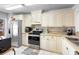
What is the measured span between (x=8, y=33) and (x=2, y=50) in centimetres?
25

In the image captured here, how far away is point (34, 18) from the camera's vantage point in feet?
5.17

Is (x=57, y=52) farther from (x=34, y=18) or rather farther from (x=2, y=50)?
(x=2, y=50)

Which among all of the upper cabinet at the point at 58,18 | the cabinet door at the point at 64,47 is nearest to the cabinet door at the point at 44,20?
the upper cabinet at the point at 58,18

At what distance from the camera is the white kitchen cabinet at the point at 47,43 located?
162cm

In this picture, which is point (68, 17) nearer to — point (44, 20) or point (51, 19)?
point (51, 19)

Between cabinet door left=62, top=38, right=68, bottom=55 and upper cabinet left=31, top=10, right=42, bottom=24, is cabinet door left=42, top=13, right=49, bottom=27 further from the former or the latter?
cabinet door left=62, top=38, right=68, bottom=55

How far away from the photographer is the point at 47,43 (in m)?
1.64

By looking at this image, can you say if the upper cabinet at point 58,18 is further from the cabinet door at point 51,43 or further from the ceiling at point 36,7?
the cabinet door at point 51,43

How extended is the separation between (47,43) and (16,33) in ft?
1.62

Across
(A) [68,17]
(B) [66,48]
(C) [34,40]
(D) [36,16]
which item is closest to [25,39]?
(C) [34,40]

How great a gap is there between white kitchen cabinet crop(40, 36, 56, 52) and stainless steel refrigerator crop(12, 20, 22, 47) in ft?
1.11
